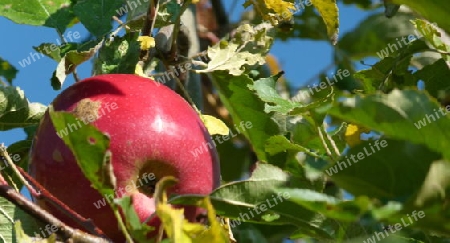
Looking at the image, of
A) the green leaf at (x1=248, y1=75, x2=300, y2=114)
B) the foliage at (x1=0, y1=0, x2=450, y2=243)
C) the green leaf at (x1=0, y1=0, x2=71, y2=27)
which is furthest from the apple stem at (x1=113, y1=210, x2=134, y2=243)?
the green leaf at (x1=0, y1=0, x2=71, y2=27)

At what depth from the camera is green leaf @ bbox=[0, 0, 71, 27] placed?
1.59 meters

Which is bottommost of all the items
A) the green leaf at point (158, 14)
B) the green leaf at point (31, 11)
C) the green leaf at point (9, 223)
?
the green leaf at point (9, 223)

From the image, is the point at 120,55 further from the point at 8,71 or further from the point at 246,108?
the point at 8,71

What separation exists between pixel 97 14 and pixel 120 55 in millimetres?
96

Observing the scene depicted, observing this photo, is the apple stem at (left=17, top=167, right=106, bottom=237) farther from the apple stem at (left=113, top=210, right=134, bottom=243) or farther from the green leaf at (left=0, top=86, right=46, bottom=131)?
the green leaf at (left=0, top=86, right=46, bottom=131)

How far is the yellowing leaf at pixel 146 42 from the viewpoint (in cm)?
142

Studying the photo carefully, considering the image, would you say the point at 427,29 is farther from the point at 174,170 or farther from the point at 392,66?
the point at 174,170

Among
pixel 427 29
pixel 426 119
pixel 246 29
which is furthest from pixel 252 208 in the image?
pixel 246 29

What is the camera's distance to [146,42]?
1.42 metres

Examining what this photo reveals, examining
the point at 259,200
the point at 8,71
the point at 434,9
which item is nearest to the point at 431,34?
the point at 434,9

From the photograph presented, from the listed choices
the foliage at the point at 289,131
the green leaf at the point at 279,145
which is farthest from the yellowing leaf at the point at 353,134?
the green leaf at the point at 279,145

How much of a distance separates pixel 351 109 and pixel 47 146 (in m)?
0.56

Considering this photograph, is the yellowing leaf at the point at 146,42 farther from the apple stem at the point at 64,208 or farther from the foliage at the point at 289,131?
the apple stem at the point at 64,208

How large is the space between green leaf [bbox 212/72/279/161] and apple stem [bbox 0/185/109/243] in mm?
429
